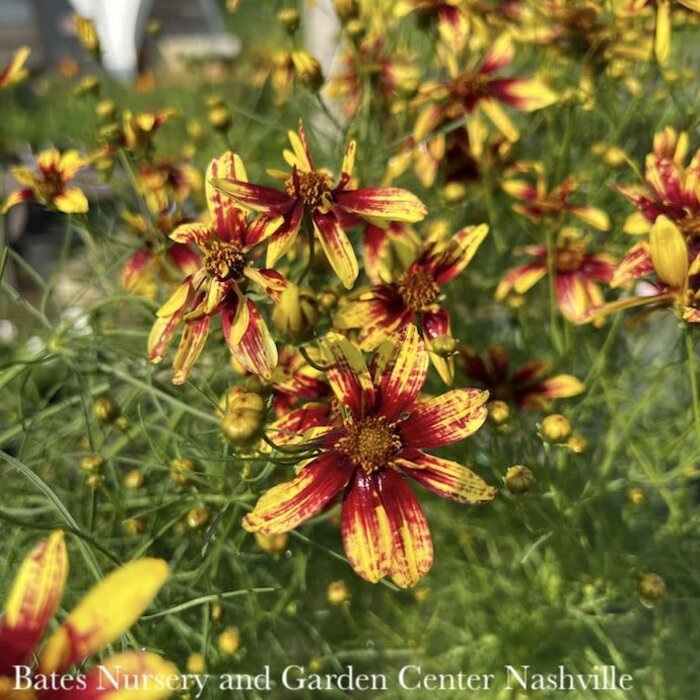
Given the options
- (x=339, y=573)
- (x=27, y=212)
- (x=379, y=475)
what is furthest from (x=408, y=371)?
(x=27, y=212)

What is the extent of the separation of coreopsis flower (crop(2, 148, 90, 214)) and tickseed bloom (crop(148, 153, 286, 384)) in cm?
18

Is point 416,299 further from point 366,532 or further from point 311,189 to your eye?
point 366,532

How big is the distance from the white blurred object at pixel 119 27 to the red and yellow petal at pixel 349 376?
3011 mm

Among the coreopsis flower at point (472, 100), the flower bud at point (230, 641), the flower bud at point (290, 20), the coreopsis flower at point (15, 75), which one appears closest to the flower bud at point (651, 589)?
the flower bud at point (230, 641)

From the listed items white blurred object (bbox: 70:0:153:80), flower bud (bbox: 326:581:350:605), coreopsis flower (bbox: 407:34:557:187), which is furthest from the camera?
white blurred object (bbox: 70:0:153:80)

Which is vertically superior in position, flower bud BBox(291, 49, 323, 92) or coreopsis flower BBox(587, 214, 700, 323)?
flower bud BBox(291, 49, 323, 92)

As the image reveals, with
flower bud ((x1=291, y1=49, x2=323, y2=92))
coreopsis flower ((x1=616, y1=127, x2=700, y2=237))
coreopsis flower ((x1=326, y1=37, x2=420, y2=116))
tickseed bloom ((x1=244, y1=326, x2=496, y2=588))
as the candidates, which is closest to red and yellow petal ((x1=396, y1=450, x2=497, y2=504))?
tickseed bloom ((x1=244, y1=326, x2=496, y2=588))

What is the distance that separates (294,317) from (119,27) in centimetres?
323

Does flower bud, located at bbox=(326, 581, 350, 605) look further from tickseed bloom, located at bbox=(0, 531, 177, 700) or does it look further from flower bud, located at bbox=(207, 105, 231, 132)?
flower bud, located at bbox=(207, 105, 231, 132)

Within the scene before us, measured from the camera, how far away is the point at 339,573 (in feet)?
2.83

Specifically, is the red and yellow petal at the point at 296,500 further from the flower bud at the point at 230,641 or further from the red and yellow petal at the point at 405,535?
the flower bud at the point at 230,641

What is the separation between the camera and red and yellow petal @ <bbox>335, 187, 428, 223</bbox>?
0.58 metres

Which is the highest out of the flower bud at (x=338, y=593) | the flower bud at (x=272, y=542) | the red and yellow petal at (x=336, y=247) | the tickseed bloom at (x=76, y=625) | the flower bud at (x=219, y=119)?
the flower bud at (x=219, y=119)

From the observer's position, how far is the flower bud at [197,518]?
67 cm
